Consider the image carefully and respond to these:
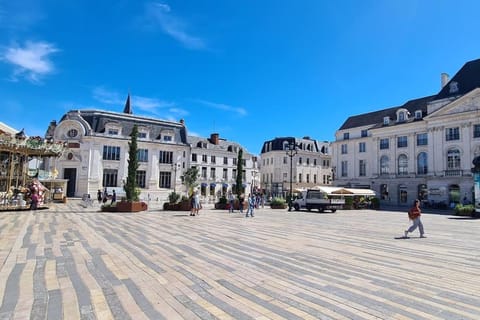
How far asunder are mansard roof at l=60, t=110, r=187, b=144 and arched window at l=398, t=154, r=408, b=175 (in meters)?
32.6

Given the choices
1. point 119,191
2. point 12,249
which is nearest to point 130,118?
point 119,191

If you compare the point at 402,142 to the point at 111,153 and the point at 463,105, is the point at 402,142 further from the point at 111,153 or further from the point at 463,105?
the point at 111,153

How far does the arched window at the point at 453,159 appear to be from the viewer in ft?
126

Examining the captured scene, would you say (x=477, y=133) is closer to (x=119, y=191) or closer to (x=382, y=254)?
(x=382, y=254)

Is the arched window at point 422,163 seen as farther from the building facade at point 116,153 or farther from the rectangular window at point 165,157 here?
the rectangular window at point 165,157

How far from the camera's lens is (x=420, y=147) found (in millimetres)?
42719

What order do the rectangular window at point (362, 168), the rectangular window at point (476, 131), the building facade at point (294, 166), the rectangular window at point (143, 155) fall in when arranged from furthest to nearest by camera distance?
the building facade at point (294, 166), the rectangular window at point (362, 168), the rectangular window at point (143, 155), the rectangular window at point (476, 131)

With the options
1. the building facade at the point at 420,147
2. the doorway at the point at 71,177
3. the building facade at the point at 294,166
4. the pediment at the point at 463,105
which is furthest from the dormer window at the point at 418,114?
the doorway at the point at 71,177

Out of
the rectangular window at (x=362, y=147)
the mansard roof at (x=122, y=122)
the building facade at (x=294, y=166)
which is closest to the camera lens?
the mansard roof at (x=122, y=122)

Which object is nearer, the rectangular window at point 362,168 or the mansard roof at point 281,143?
the rectangular window at point 362,168

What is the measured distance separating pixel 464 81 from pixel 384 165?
15.0 m

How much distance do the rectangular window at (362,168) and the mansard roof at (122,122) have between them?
2881 centimetres

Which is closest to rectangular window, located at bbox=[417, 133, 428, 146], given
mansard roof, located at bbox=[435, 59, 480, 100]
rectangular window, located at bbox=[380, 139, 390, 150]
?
rectangular window, located at bbox=[380, 139, 390, 150]

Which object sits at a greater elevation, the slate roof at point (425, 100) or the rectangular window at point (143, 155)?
the slate roof at point (425, 100)
